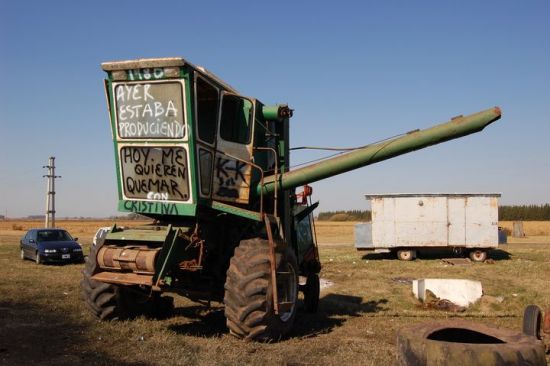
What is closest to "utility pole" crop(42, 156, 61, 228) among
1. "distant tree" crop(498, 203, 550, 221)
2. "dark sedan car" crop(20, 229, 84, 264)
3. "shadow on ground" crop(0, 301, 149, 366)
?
"dark sedan car" crop(20, 229, 84, 264)

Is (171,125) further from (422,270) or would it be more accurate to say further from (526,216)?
(526,216)

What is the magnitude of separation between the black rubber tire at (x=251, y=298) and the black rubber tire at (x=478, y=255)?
Result: 61.3 ft

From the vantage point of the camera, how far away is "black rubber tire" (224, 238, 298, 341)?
23.7 feet

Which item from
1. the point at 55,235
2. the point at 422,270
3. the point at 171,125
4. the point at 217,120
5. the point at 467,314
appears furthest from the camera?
the point at 55,235

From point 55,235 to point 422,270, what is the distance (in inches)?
605

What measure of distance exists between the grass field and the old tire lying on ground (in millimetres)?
1671

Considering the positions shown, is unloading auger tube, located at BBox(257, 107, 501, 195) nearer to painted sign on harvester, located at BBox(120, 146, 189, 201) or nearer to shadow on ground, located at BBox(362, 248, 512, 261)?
painted sign on harvester, located at BBox(120, 146, 189, 201)

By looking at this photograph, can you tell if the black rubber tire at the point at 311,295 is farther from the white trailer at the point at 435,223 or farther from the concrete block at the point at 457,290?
the white trailer at the point at 435,223

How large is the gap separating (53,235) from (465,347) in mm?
22131

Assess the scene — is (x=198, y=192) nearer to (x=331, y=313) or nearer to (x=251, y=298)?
(x=251, y=298)

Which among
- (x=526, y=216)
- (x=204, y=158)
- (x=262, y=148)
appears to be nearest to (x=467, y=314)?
(x=262, y=148)

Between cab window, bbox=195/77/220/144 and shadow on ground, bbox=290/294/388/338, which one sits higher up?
cab window, bbox=195/77/220/144

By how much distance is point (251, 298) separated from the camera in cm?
723

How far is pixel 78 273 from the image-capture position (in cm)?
1811
